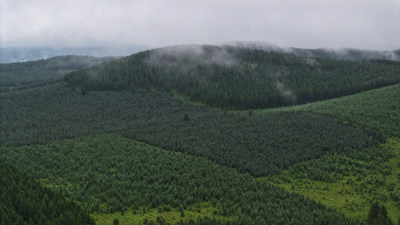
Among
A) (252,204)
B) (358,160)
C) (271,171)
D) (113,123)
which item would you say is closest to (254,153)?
(271,171)

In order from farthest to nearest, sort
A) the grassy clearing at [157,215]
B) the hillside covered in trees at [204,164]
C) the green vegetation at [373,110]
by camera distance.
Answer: the green vegetation at [373,110]
the hillside covered in trees at [204,164]
the grassy clearing at [157,215]

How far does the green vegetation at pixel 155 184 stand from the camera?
55.0m

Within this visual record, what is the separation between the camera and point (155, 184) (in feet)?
222

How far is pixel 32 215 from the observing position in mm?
48500

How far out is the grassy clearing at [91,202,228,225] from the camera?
51688 millimetres

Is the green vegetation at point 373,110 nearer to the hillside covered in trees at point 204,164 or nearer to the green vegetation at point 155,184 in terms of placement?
the hillside covered in trees at point 204,164

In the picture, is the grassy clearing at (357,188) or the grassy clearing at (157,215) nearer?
the grassy clearing at (157,215)

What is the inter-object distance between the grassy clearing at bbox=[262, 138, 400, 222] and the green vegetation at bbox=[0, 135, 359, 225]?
17.8 ft

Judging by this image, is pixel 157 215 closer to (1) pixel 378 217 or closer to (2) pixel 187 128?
(1) pixel 378 217

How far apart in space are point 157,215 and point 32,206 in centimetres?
1808

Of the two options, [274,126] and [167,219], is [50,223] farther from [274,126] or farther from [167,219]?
[274,126]

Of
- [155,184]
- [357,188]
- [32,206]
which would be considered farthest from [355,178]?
[32,206]

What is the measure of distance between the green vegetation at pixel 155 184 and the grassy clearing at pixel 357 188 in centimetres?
541

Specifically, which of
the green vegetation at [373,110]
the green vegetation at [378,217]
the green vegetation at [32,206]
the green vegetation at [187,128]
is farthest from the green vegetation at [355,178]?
the green vegetation at [32,206]
